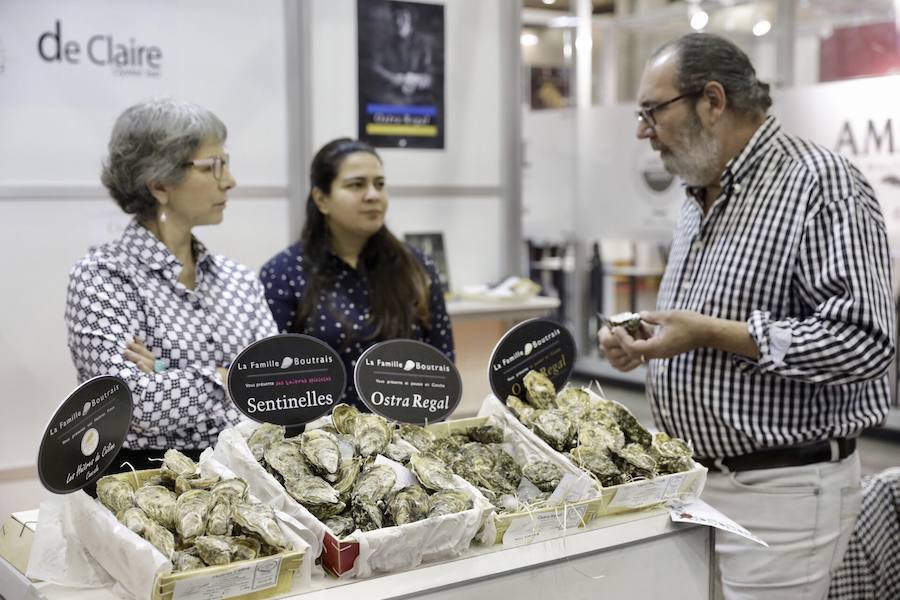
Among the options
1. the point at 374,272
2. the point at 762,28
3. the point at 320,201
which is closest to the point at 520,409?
the point at 374,272

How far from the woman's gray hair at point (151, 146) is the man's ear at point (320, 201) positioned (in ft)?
2.26

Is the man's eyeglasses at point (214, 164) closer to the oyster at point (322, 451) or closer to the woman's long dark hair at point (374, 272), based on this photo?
the woman's long dark hair at point (374, 272)

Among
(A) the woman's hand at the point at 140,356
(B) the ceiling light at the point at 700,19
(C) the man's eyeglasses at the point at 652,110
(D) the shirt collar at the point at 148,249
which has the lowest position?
(A) the woman's hand at the point at 140,356

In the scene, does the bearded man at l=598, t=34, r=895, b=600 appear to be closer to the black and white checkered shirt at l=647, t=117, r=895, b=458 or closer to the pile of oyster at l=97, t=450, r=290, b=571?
the black and white checkered shirt at l=647, t=117, r=895, b=458


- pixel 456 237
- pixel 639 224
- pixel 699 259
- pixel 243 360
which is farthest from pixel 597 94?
pixel 243 360

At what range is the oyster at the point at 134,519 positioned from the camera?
1243mm

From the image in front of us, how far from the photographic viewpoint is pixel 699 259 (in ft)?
7.00

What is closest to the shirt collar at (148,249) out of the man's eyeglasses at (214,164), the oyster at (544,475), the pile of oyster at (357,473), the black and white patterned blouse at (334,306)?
the man's eyeglasses at (214,164)

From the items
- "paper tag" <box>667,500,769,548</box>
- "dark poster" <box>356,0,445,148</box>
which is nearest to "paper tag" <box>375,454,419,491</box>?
"paper tag" <box>667,500,769,548</box>

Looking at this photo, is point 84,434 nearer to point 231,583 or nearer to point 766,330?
point 231,583

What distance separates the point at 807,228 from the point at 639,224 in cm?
450

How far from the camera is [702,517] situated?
155cm

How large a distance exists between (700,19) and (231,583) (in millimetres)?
6451

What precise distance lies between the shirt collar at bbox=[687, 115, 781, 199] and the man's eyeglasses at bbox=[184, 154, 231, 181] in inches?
46.9
